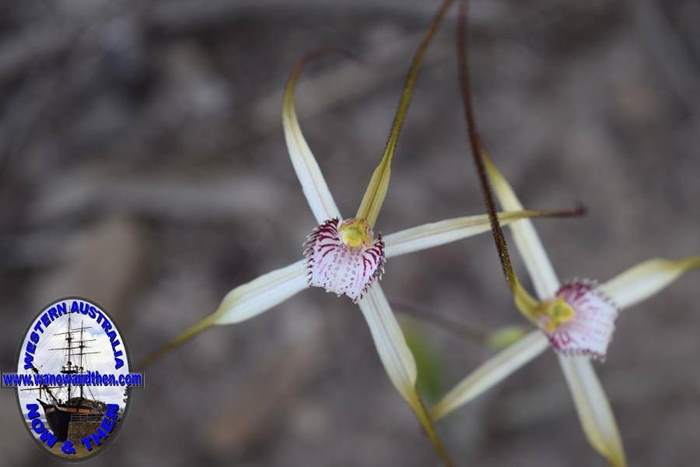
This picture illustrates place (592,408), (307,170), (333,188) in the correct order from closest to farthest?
(307,170) < (592,408) < (333,188)

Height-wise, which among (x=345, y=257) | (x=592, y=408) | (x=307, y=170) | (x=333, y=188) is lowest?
(x=592, y=408)

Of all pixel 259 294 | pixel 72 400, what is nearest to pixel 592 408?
pixel 259 294

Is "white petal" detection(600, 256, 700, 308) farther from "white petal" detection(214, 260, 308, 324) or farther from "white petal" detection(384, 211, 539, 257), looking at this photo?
"white petal" detection(214, 260, 308, 324)

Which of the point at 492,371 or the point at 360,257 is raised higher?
the point at 360,257

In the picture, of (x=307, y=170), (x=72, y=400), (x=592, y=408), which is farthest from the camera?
(x=592, y=408)

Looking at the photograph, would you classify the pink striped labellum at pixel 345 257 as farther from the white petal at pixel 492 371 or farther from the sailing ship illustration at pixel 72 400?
the sailing ship illustration at pixel 72 400

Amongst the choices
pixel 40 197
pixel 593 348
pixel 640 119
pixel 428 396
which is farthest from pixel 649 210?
pixel 40 197

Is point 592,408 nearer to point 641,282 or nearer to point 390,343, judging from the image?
point 641,282

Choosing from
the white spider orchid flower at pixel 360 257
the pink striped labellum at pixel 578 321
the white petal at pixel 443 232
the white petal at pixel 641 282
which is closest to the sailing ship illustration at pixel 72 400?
the white spider orchid flower at pixel 360 257

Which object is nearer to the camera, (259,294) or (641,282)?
(259,294)
